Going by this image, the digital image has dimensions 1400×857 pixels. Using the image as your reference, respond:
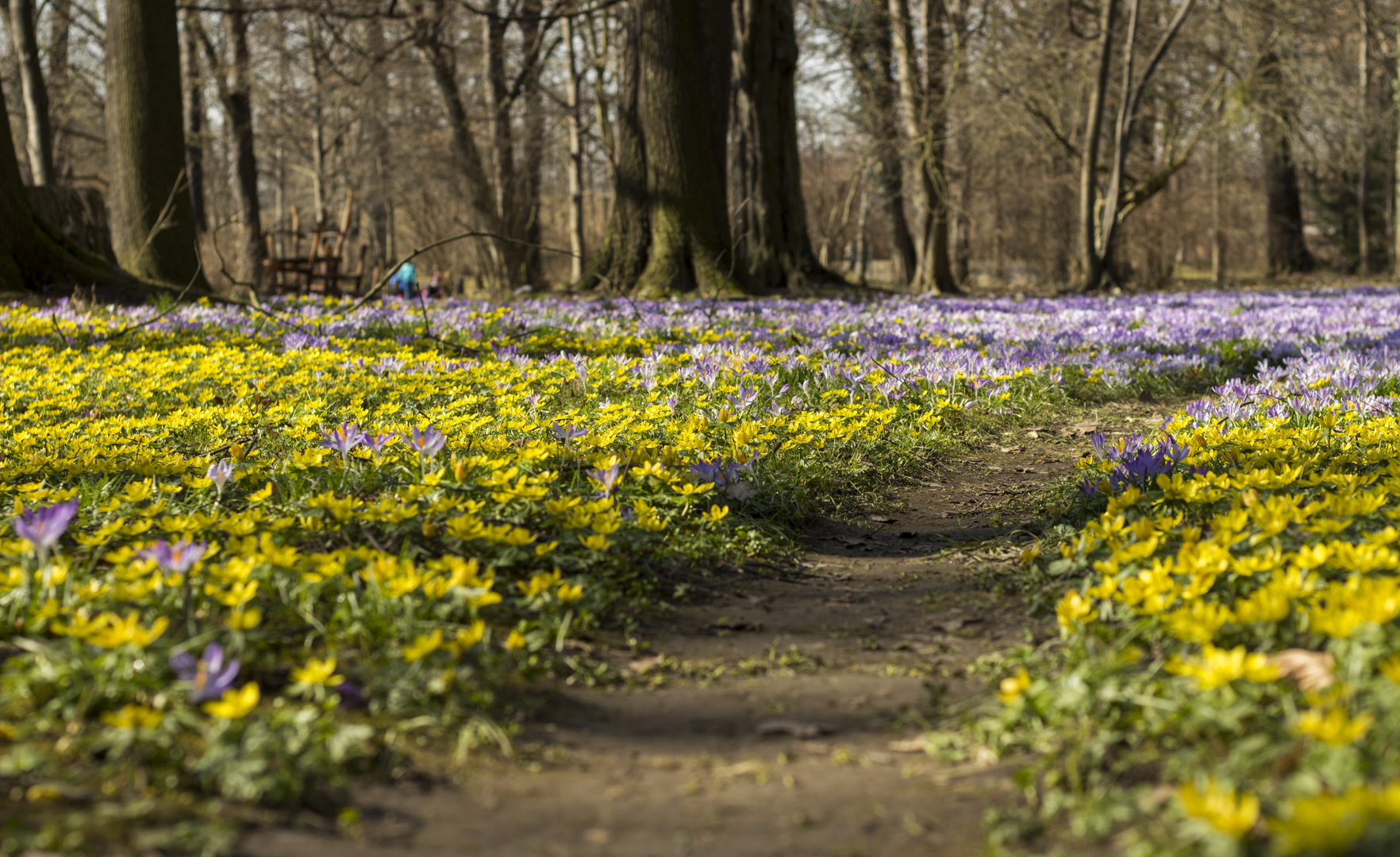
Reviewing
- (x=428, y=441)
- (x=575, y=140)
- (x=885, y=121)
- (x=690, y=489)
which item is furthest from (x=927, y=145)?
(x=428, y=441)

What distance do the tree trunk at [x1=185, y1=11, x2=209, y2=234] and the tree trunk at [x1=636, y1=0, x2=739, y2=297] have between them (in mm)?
13990

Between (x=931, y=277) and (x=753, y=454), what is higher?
(x=931, y=277)

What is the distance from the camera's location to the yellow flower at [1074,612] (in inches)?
85.0

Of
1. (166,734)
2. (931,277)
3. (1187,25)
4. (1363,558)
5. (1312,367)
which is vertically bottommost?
(166,734)

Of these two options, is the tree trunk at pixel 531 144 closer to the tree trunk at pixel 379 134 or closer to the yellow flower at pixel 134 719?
the tree trunk at pixel 379 134

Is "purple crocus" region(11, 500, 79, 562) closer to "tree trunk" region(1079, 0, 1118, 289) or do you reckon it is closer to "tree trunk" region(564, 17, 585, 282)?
"tree trunk" region(1079, 0, 1118, 289)

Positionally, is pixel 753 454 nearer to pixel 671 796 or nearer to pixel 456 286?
pixel 671 796

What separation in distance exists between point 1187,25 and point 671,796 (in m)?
21.0

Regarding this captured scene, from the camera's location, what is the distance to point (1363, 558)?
6.73 feet

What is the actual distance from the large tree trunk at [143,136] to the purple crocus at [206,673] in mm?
8982

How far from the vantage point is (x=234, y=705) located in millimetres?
1685

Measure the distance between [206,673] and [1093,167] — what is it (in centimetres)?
1573

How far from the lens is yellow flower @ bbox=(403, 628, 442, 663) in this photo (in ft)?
6.39

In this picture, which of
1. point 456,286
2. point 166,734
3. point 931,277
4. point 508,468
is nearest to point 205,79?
point 456,286
